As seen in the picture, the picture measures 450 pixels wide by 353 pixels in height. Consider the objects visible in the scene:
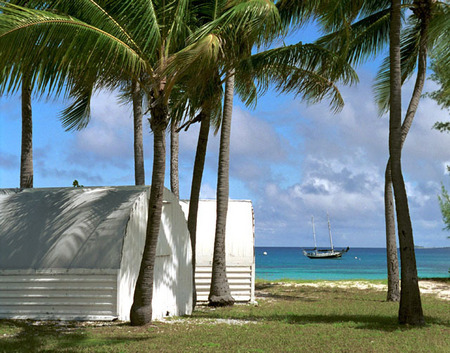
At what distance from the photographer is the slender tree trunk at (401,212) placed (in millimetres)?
13914

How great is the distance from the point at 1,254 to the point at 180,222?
468cm

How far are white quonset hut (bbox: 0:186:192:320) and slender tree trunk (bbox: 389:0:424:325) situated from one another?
5.91 m

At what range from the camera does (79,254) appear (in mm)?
13695

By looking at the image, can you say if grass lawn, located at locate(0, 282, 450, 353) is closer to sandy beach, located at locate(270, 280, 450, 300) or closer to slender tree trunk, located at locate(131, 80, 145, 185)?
sandy beach, located at locate(270, 280, 450, 300)

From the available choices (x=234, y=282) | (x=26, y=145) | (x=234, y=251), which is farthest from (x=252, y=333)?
(x=26, y=145)

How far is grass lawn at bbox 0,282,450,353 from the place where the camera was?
34.6ft

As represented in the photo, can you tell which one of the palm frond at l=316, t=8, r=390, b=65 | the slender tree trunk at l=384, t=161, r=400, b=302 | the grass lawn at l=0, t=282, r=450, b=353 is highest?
the palm frond at l=316, t=8, r=390, b=65

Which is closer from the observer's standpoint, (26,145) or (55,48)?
(55,48)

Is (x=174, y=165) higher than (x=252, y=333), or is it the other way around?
(x=174, y=165)

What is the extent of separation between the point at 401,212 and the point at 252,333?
4.97 meters

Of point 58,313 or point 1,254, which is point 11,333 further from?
point 1,254

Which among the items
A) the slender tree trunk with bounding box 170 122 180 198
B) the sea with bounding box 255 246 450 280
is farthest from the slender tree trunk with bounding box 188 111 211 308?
the sea with bounding box 255 246 450 280

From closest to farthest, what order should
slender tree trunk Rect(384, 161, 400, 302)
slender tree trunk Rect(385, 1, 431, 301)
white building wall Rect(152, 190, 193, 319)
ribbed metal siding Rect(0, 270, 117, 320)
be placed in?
ribbed metal siding Rect(0, 270, 117, 320)
white building wall Rect(152, 190, 193, 319)
slender tree trunk Rect(385, 1, 431, 301)
slender tree trunk Rect(384, 161, 400, 302)

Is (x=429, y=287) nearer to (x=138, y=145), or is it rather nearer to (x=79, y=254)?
(x=138, y=145)
